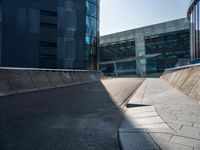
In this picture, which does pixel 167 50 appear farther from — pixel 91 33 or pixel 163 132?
pixel 163 132

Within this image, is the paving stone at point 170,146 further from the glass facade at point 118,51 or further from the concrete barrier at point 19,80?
the glass facade at point 118,51

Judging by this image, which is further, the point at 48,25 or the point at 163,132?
the point at 48,25

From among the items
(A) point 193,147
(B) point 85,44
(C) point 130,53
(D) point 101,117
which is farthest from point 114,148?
(C) point 130,53

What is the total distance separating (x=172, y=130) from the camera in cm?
319

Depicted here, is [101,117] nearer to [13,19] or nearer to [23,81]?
[23,81]

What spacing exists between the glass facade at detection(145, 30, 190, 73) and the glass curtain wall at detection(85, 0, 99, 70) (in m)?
26.3

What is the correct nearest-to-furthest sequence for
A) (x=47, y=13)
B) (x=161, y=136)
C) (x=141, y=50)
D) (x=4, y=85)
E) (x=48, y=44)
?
(x=161, y=136) → (x=4, y=85) → (x=48, y=44) → (x=47, y=13) → (x=141, y=50)

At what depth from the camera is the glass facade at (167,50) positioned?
53625 mm

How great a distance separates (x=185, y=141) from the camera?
2699 mm

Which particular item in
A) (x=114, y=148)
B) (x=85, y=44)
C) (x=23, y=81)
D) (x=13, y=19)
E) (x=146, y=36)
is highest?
(x=146, y=36)

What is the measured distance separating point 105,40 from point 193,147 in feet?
230

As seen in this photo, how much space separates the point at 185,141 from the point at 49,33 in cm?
3054

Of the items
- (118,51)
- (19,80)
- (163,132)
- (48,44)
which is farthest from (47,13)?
(118,51)

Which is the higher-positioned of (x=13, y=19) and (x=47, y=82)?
(x=13, y=19)
